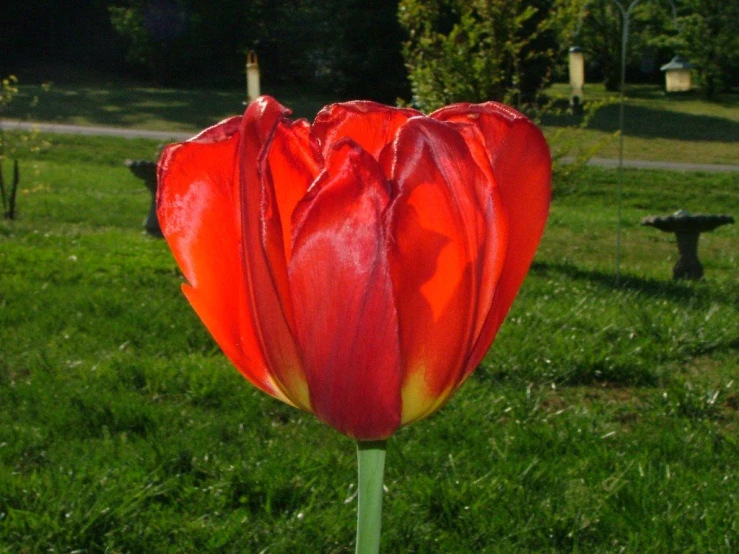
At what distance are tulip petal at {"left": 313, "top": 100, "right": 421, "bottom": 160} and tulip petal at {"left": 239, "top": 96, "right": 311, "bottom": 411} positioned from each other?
0.12m

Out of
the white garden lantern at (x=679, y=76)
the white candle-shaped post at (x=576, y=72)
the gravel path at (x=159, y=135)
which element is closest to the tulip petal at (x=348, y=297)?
the white candle-shaped post at (x=576, y=72)

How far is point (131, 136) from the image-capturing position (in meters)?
22.2

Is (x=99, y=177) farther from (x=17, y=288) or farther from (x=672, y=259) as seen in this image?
(x=17, y=288)

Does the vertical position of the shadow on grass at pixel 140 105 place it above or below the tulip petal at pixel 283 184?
below

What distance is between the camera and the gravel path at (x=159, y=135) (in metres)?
18.9

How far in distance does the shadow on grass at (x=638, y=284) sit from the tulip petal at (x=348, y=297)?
5477 mm

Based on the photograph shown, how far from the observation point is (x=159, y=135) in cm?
2280

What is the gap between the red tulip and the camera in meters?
0.68

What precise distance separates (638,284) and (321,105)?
2313 cm

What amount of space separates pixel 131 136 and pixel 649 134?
1226 centimetres

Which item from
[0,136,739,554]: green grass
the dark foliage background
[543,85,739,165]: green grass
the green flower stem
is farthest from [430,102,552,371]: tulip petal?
the dark foliage background

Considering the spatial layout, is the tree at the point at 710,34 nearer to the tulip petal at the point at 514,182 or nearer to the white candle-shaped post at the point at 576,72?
the white candle-shaped post at the point at 576,72

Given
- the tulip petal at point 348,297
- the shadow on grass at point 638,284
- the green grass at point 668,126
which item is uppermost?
the tulip petal at point 348,297

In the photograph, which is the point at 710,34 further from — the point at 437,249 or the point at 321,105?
the point at 437,249
